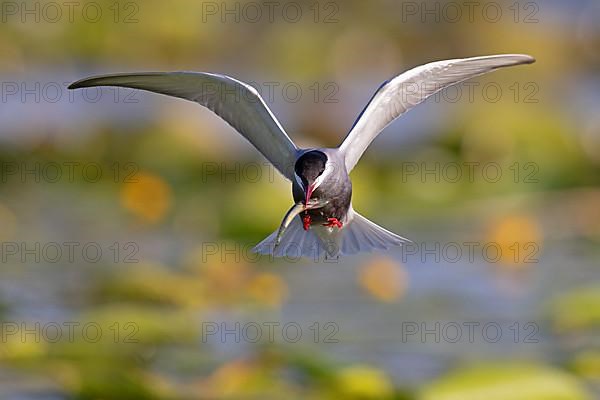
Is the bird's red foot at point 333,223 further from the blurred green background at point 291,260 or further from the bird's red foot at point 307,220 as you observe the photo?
the blurred green background at point 291,260

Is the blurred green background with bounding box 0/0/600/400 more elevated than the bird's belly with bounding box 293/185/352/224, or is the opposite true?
the bird's belly with bounding box 293/185/352/224

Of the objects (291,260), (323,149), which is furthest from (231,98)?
(291,260)

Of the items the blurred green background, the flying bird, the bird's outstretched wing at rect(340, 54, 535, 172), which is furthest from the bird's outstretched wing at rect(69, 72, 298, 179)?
the blurred green background

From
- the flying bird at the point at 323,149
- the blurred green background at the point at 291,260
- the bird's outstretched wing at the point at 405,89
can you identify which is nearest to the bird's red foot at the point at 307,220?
the flying bird at the point at 323,149

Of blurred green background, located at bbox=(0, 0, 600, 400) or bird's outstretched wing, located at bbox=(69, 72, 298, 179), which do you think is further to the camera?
blurred green background, located at bbox=(0, 0, 600, 400)

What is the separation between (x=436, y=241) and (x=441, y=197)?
30cm

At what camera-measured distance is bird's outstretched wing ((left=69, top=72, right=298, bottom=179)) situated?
2.18 metres

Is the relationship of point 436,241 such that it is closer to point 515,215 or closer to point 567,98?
point 515,215

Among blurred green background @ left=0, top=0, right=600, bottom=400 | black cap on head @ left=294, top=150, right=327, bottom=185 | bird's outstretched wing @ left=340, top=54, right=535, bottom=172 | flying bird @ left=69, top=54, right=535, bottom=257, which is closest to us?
black cap on head @ left=294, top=150, right=327, bottom=185

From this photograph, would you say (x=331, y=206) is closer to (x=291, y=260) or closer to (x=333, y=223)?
(x=333, y=223)

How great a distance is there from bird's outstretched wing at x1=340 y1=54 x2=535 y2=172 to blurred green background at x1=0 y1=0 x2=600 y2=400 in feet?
2.66

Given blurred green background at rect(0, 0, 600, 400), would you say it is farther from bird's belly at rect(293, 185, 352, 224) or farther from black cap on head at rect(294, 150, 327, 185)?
black cap on head at rect(294, 150, 327, 185)

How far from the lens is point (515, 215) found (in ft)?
15.0

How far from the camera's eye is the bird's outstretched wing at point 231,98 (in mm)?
2182
